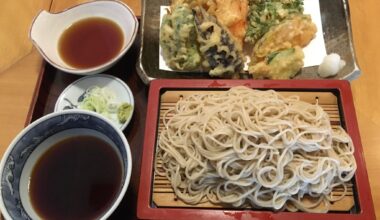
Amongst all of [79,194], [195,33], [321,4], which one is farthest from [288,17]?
[79,194]

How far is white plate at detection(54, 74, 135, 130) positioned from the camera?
Answer: 5.45 ft

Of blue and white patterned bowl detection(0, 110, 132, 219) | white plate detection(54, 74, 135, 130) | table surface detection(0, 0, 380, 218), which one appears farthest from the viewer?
white plate detection(54, 74, 135, 130)

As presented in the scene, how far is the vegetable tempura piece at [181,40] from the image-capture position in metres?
1.75

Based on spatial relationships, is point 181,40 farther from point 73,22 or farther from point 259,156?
point 259,156

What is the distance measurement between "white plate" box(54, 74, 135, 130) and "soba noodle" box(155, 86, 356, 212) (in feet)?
1.30

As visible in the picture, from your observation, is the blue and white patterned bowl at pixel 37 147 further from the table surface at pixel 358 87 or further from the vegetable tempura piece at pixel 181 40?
the vegetable tempura piece at pixel 181 40

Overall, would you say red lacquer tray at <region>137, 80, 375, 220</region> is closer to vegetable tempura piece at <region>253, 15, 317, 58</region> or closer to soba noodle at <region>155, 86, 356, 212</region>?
soba noodle at <region>155, 86, 356, 212</region>

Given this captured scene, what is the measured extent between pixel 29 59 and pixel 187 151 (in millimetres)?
999

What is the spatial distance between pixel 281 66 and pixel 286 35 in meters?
0.19

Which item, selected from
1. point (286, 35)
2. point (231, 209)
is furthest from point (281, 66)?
point (231, 209)

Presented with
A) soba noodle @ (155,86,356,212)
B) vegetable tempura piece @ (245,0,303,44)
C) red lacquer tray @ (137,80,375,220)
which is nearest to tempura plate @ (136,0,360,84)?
vegetable tempura piece @ (245,0,303,44)

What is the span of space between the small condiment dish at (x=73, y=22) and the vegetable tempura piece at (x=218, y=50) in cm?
33

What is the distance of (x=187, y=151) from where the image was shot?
1.33m

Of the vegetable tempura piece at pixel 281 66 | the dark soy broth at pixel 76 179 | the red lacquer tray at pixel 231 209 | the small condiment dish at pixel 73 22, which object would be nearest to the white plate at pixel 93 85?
the small condiment dish at pixel 73 22
